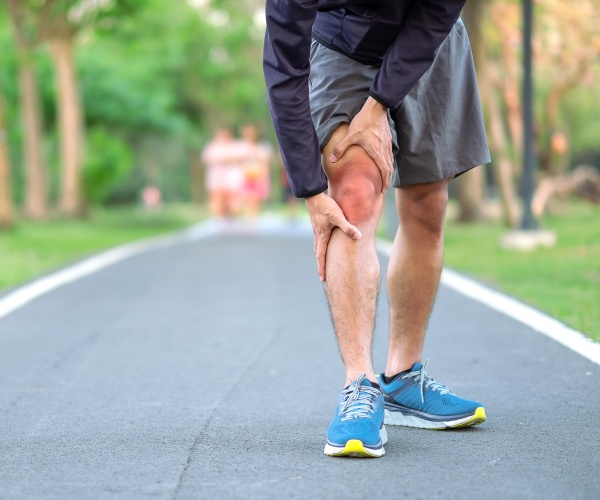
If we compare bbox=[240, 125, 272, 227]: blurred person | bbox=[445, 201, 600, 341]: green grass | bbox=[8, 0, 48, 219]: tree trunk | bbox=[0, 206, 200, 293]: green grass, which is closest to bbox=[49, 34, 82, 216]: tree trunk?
bbox=[8, 0, 48, 219]: tree trunk

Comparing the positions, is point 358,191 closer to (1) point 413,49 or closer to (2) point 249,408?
(1) point 413,49

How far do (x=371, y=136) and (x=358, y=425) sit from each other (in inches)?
36.0

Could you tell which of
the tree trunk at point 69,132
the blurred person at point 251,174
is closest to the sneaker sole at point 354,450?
the blurred person at point 251,174

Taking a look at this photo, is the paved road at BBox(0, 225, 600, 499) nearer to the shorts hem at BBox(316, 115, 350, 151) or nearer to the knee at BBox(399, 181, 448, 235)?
the knee at BBox(399, 181, 448, 235)

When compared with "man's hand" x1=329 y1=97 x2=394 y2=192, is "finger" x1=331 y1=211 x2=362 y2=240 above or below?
below

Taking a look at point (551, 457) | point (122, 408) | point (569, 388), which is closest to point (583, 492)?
point (551, 457)

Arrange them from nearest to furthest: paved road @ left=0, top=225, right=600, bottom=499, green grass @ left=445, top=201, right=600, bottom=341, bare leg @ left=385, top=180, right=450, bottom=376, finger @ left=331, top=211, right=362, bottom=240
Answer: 1. paved road @ left=0, top=225, right=600, bottom=499
2. finger @ left=331, top=211, right=362, bottom=240
3. bare leg @ left=385, top=180, right=450, bottom=376
4. green grass @ left=445, top=201, right=600, bottom=341

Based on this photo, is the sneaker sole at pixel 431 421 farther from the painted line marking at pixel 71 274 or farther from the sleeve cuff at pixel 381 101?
the painted line marking at pixel 71 274

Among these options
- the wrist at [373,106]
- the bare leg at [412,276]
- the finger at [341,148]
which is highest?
the wrist at [373,106]

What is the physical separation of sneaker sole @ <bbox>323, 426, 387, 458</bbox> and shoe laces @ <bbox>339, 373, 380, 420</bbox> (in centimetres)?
12

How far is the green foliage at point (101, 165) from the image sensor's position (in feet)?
88.8

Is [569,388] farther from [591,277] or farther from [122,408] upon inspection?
[591,277]

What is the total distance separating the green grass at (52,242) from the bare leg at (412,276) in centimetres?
560

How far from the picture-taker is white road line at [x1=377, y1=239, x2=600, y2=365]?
17.8 feet
